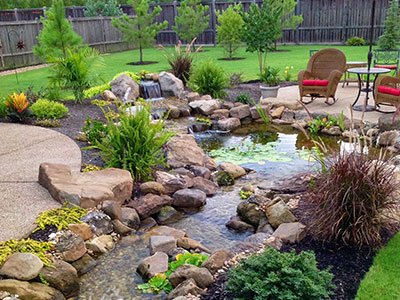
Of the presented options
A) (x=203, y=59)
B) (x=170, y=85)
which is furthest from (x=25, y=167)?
(x=203, y=59)

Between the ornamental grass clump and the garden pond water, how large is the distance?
1.07 metres

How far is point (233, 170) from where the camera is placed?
18.8 ft

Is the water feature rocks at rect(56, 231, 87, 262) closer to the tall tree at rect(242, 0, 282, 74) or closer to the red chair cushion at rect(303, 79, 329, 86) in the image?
the red chair cushion at rect(303, 79, 329, 86)

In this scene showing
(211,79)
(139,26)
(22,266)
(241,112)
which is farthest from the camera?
(139,26)

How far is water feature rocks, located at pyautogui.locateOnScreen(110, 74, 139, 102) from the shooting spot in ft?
31.0

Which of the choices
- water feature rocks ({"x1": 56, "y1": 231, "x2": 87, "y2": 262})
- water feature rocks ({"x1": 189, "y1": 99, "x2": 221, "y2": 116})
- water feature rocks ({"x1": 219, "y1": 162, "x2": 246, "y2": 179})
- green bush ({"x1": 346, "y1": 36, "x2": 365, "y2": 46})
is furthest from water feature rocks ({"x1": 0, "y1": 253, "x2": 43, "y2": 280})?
green bush ({"x1": 346, "y1": 36, "x2": 365, "y2": 46})

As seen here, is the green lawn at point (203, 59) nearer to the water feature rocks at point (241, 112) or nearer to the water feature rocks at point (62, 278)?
the water feature rocks at point (241, 112)

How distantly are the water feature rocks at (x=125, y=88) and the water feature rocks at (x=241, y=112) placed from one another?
231 cm

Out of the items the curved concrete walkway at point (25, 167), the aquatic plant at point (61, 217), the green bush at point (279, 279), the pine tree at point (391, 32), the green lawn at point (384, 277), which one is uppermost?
the pine tree at point (391, 32)

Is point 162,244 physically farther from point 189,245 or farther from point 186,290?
point 186,290

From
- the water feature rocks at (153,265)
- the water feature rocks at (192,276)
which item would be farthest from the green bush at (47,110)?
the water feature rocks at (192,276)

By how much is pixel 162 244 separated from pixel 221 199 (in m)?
1.47

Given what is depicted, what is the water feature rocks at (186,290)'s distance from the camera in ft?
9.44

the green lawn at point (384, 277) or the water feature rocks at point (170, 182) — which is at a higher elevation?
the green lawn at point (384, 277)
